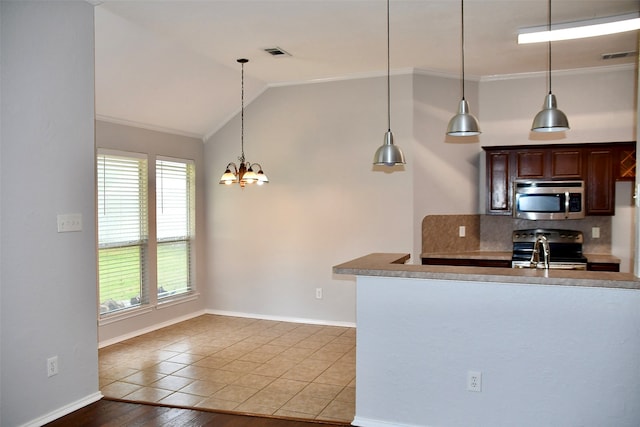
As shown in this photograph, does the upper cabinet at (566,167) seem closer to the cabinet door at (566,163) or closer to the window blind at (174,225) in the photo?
the cabinet door at (566,163)

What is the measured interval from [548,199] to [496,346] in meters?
3.08

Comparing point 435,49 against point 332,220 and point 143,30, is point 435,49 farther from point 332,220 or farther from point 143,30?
point 143,30

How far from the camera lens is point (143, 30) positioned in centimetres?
450

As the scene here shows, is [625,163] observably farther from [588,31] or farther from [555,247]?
[588,31]

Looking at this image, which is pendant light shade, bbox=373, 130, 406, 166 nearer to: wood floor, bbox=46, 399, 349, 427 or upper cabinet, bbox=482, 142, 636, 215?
wood floor, bbox=46, 399, 349, 427

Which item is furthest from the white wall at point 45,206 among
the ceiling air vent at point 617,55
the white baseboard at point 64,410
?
the ceiling air vent at point 617,55

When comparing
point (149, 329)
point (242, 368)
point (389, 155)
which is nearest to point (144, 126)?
point (149, 329)

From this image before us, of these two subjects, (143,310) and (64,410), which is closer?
(64,410)

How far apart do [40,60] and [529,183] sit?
4.85 meters

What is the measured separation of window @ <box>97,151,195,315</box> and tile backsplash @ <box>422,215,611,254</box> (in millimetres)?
3073

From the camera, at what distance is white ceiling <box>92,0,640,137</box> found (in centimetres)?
403

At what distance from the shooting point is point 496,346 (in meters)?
3.10

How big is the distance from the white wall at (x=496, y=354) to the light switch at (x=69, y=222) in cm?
209

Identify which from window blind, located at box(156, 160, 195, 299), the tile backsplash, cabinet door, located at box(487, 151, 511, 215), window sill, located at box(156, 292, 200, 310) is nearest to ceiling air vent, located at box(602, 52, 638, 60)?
cabinet door, located at box(487, 151, 511, 215)
